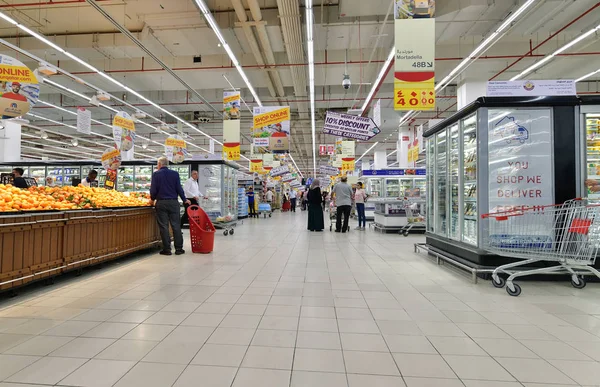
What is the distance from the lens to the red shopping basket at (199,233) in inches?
249

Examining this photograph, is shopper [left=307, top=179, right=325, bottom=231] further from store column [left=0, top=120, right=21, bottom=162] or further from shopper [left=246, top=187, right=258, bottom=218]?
store column [left=0, top=120, right=21, bottom=162]

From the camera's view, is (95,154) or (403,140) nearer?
(403,140)

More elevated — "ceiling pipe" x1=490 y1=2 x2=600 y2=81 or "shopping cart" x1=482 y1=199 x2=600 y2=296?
"ceiling pipe" x1=490 y1=2 x2=600 y2=81

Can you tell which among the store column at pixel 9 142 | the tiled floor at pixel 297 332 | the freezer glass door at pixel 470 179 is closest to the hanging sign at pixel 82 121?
the store column at pixel 9 142

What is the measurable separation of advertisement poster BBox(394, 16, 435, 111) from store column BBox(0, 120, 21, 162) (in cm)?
1416

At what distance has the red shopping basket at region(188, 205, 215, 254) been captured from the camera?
20.7ft

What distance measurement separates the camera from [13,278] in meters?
3.44

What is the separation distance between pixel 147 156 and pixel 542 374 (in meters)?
33.8

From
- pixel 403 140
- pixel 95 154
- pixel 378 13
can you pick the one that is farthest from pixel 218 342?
pixel 95 154

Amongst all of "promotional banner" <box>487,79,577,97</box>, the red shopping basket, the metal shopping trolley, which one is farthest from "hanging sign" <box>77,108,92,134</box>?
"promotional banner" <box>487,79,577,97</box>

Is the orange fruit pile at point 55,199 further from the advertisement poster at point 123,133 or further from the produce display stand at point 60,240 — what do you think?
the advertisement poster at point 123,133

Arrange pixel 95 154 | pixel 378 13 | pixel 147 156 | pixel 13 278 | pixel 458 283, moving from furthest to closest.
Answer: pixel 147 156
pixel 95 154
pixel 378 13
pixel 458 283
pixel 13 278

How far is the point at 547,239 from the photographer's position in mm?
4277

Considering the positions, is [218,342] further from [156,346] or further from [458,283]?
[458,283]
